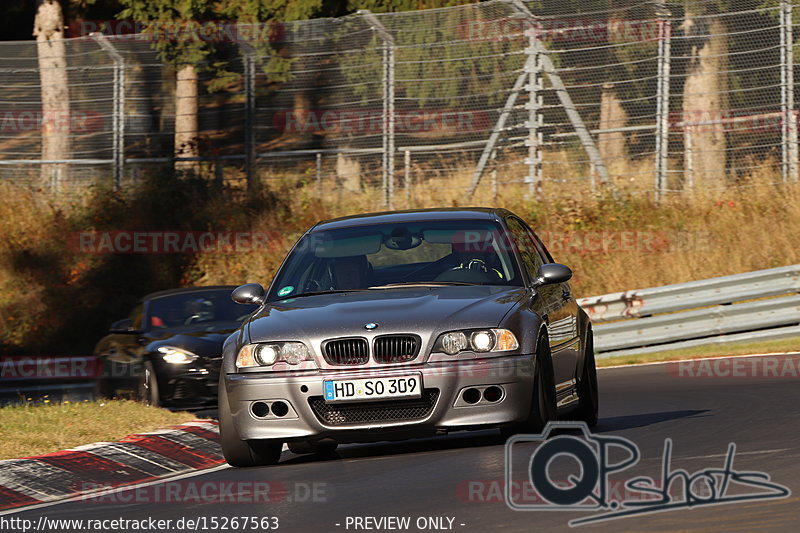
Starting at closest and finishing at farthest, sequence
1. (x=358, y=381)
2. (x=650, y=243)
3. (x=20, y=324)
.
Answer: (x=358, y=381) < (x=650, y=243) < (x=20, y=324)

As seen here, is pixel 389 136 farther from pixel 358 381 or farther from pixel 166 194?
pixel 358 381

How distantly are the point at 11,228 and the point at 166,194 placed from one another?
3179 mm

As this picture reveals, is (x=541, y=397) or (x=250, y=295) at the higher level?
(x=250, y=295)

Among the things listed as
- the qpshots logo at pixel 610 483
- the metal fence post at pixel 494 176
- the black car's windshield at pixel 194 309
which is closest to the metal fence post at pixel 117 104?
the metal fence post at pixel 494 176

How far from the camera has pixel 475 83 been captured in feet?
83.2

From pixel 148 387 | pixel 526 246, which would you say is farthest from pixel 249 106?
pixel 526 246

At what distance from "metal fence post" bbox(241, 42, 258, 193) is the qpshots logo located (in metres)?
18.0

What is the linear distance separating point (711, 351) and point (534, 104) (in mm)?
7489

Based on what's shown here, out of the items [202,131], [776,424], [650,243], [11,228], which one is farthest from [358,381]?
[11,228]

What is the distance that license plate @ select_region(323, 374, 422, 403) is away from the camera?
29.9 feet

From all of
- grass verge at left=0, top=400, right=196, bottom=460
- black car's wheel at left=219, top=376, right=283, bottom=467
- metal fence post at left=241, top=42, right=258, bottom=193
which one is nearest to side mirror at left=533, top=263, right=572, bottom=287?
black car's wheel at left=219, top=376, right=283, bottom=467

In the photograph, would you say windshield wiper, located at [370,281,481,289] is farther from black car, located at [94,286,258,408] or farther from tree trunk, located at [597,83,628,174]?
tree trunk, located at [597,83,628,174]

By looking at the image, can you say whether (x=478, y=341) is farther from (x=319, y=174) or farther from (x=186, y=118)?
(x=186, y=118)

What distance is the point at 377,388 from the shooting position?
9133 mm
